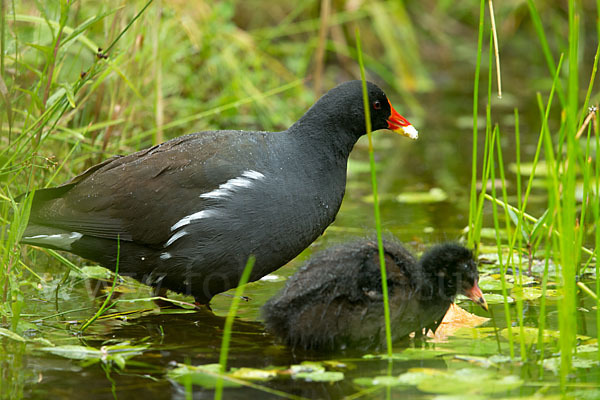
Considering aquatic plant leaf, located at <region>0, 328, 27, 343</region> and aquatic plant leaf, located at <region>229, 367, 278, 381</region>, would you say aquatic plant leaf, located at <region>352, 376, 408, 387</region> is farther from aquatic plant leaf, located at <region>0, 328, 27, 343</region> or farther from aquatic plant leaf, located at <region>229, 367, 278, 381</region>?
aquatic plant leaf, located at <region>0, 328, 27, 343</region>

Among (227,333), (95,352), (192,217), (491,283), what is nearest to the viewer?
(227,333)

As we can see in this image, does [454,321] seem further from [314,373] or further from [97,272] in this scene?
[97,272]

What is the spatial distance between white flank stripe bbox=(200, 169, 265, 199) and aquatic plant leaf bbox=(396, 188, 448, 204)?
254 cm

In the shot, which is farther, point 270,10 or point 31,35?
point 270,10

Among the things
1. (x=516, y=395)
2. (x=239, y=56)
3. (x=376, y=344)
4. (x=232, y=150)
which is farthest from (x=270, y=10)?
(x=516, y=395)

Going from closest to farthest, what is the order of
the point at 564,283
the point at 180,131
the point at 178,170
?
the point at 564,283 → the point at 178,170 → the point at 180,131

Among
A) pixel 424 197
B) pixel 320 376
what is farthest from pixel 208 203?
pixel 424 197

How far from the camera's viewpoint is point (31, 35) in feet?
19.7

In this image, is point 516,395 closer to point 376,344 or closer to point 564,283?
point 564,283

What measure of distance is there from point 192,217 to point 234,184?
268mm

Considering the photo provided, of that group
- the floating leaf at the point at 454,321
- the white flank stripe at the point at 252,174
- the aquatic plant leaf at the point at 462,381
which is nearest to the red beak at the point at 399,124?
the white flank stripe at the point at 252,174

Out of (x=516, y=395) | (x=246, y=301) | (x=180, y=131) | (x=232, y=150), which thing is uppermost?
(x=180, y=131)

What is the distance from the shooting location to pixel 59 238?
4.31 meters

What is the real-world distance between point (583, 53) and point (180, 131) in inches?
284
